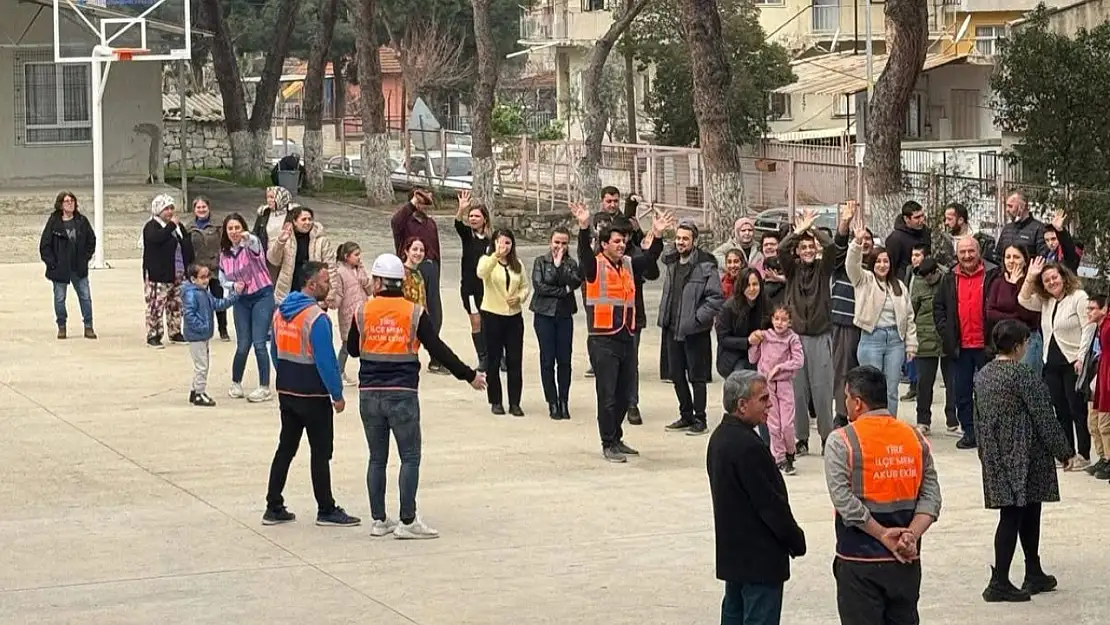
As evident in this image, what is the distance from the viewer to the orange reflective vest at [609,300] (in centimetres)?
1383

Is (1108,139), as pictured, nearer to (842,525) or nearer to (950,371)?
(950,371)

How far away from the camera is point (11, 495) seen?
12.6 meters

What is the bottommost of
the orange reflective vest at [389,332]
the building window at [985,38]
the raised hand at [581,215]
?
the orange reflective vest at [389,332]

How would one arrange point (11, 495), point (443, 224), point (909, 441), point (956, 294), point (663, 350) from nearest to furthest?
point (909, 441) < point (11, 495) < point (956, 294) < point (663, 350) < point (443, 224)

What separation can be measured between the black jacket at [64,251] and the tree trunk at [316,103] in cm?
2029

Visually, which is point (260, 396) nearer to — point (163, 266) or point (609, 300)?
point (163, 266)

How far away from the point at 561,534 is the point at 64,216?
970cm

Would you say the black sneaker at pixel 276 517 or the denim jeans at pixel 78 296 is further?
the denim jeans at pixel 78 296

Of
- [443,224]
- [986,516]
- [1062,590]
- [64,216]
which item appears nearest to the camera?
[1062,590]

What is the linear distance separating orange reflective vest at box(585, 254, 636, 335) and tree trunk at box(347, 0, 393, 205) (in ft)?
75.1

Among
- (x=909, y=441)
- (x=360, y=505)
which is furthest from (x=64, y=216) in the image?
(x=909, y=441)

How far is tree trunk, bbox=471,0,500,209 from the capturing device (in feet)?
109

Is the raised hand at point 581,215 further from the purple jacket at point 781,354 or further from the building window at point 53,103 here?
the building window at point 53,103

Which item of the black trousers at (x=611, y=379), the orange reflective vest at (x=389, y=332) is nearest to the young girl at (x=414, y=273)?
the black trousers at (x=611, y=379)
